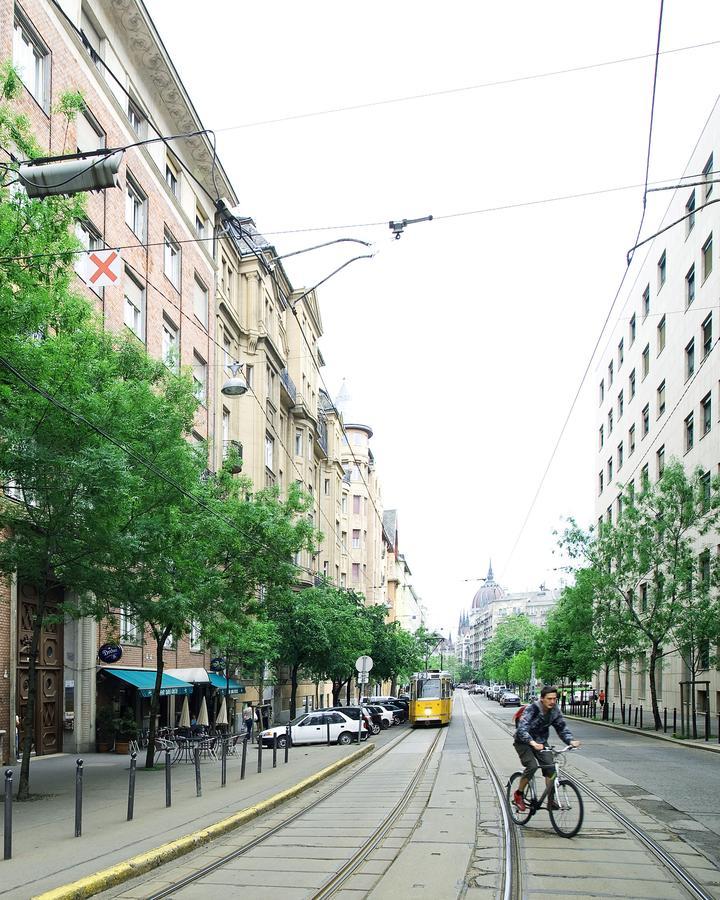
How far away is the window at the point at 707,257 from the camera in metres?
39.8

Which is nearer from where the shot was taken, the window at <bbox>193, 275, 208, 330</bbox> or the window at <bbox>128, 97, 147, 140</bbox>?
the window at <bbox>128, 97, 147, 140</bbox>

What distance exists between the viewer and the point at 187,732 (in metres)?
27.2

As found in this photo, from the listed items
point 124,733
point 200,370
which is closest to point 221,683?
point 124,733

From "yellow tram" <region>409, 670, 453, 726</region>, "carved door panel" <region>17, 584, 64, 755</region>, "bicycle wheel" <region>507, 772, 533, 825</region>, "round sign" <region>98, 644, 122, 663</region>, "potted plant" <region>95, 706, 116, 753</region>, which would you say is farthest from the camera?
"yellow tram" <region>409, 670, 453, 726</region>

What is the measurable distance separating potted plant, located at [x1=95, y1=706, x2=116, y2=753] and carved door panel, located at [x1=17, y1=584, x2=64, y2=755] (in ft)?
4.50

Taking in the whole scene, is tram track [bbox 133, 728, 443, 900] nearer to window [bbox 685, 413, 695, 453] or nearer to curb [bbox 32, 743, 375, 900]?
curb [bbox 32, 743, 375, 900]

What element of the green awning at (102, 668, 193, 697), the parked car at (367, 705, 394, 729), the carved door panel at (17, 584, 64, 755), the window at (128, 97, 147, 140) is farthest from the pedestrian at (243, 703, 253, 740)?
the window at (128, 97, 147, 140)

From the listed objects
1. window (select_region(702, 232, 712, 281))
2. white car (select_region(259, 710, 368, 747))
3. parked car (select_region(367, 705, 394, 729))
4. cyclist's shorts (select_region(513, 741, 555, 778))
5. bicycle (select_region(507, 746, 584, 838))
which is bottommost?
parked car (select_region(367, 705, 394, 729))

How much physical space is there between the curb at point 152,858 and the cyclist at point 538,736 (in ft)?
12.4

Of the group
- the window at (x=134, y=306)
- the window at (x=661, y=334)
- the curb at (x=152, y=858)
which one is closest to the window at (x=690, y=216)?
the window at (x=661, y=334)

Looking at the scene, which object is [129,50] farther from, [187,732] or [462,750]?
[462,750]

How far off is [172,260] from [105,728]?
15756 millimetres

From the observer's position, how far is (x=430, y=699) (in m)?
44.7

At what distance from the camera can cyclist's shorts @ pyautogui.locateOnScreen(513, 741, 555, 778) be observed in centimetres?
1055
